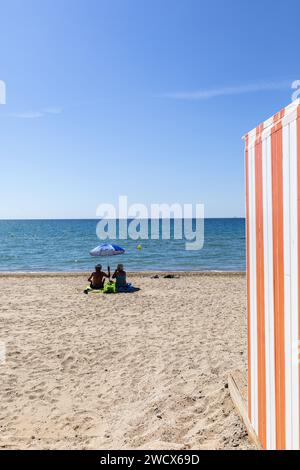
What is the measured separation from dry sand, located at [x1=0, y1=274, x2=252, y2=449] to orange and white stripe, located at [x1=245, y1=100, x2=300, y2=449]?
0.79 meters

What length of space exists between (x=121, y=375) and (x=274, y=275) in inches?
144

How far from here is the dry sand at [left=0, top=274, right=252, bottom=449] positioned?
13.1 ft

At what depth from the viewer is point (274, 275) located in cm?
270

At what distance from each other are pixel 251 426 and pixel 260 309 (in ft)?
3.64

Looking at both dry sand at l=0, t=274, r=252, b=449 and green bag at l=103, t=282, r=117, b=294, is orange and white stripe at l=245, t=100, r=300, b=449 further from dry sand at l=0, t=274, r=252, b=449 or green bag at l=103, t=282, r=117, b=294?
green bag at l=103, t=282, r=117, b=294

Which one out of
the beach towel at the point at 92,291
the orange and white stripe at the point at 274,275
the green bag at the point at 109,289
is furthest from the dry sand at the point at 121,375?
the beach towel at the point at 92,291

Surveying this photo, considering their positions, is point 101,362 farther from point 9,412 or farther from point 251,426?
point 251,426

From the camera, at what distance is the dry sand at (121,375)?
3.98 m

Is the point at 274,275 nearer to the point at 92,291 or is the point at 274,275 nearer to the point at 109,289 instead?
the point at 109,289

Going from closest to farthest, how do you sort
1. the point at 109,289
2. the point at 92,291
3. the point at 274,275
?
the point at 274,275
the point at 109,289
the point at 92,291

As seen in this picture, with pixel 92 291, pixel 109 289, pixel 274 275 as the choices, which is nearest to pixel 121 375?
pixel 274 275

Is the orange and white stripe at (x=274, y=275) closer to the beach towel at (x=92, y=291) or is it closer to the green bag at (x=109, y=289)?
the green bag at (x=109, y=289)
